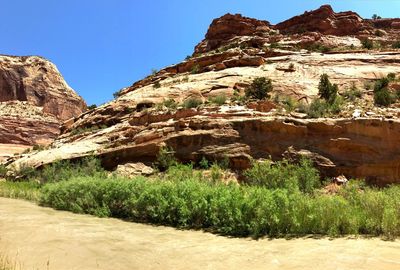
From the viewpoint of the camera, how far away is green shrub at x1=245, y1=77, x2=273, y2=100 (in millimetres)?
23969

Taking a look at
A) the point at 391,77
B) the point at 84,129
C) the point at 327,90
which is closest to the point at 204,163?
the point at 327,90

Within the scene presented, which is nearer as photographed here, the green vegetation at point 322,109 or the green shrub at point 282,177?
the green shrub at point 282,177

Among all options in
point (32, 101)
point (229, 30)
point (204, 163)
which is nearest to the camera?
point (204, 163)

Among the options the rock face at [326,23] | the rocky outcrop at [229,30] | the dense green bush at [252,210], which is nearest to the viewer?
the dense green bush at [252,210]

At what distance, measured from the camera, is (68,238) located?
816 centimetres

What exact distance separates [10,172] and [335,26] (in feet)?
131

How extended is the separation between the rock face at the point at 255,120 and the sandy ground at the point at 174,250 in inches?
383

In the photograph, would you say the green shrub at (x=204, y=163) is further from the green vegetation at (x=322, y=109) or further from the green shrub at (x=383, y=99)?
the green shrub at (x=383, y=99)

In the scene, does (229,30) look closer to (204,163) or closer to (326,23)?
(326,23)

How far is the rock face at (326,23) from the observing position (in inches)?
1811

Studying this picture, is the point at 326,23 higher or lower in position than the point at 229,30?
lower

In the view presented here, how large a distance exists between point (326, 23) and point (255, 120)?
3384cm

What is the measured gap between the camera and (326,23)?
153ft

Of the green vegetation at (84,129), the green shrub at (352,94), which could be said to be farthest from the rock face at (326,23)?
the green vegetation at (84,129)
